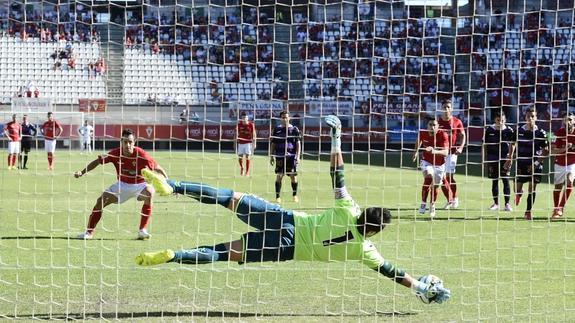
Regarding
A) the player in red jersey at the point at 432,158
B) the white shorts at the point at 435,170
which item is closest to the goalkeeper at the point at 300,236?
the player in red jersey at the point at 432,158

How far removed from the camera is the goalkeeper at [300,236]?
28.5ft

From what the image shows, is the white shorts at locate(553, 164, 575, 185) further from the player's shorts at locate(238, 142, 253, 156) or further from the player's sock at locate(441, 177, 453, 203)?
the player's shorts at locate(238, 142, 253, 156)

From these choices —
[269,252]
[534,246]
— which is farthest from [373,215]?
[534,246]

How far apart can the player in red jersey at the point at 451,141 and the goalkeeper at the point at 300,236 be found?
26.4ft

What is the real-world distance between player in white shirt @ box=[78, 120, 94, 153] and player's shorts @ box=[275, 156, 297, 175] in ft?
51.4

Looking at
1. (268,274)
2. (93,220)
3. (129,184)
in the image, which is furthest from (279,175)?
(268,274)

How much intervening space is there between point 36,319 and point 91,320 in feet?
1.65

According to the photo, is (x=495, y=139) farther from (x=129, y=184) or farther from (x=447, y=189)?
(x=129, y=184)

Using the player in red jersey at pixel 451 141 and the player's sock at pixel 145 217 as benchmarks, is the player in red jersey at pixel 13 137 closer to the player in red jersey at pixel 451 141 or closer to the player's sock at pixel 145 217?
the player in red jersey at pixel 451 141

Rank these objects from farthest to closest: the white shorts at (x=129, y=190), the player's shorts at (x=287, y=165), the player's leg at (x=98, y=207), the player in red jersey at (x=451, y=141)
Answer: the player's shorts at (x=287, y=165) → the player in red jersey at (x=451, y=141) → the white shorts at (x=129, y=190) → the player's leg at (x=98, y=207)

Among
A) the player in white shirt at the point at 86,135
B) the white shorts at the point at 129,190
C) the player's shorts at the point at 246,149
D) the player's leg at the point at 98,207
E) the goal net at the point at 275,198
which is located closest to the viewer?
the goal net at the point at 275,198

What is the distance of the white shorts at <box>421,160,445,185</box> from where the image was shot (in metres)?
17.1

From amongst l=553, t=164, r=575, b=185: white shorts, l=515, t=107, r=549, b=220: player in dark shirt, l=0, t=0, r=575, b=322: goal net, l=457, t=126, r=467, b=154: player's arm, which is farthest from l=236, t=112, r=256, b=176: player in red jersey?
l=553, t=164, r=575, b=185: white shorts

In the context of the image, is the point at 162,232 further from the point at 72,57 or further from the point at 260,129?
the point at 260,129
